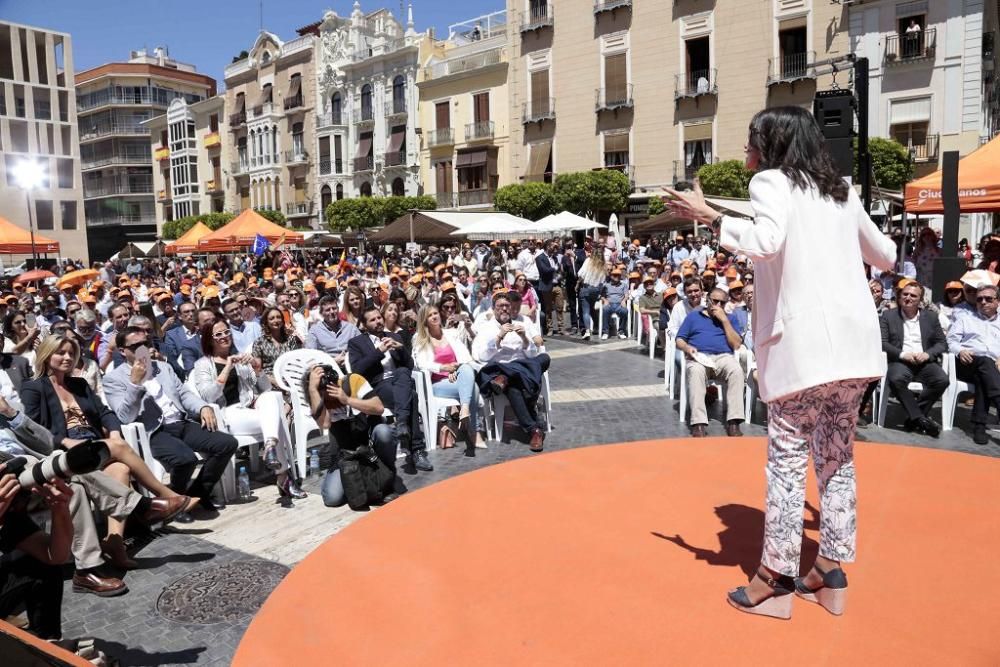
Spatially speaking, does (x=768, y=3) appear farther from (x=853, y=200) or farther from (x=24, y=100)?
(x=24, y=100)

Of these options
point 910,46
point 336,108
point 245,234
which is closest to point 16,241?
point 245,234

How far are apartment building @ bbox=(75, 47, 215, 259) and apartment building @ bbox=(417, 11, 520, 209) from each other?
37.2 metres

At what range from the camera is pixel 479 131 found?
3794 centimetres

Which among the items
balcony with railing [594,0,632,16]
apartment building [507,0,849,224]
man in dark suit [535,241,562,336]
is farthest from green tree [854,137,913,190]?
man in dark suit [535,241,562,336]

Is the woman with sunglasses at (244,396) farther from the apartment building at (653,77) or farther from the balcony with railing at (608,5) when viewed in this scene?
the balcony with railing at (608,5)

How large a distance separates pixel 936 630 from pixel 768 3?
97.4 ft

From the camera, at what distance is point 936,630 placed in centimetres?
246

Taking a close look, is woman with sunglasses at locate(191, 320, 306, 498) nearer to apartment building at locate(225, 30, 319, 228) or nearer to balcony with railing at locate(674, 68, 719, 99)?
balcony with railing at locate(674, 68, 719, 99)

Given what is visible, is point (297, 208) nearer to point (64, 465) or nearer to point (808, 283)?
point (64, 465)

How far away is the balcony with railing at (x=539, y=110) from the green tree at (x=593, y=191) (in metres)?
4.33

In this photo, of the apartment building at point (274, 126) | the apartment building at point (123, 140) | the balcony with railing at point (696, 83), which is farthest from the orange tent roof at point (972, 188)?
the apartment building at point (123, 140)

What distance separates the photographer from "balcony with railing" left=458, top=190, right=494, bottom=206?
1481 inches

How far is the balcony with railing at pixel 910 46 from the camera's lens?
A: 23.8 metres

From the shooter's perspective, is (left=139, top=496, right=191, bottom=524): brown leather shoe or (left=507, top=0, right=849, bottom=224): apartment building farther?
(left=507, top=0, right=849, bottom=224): apartment building
